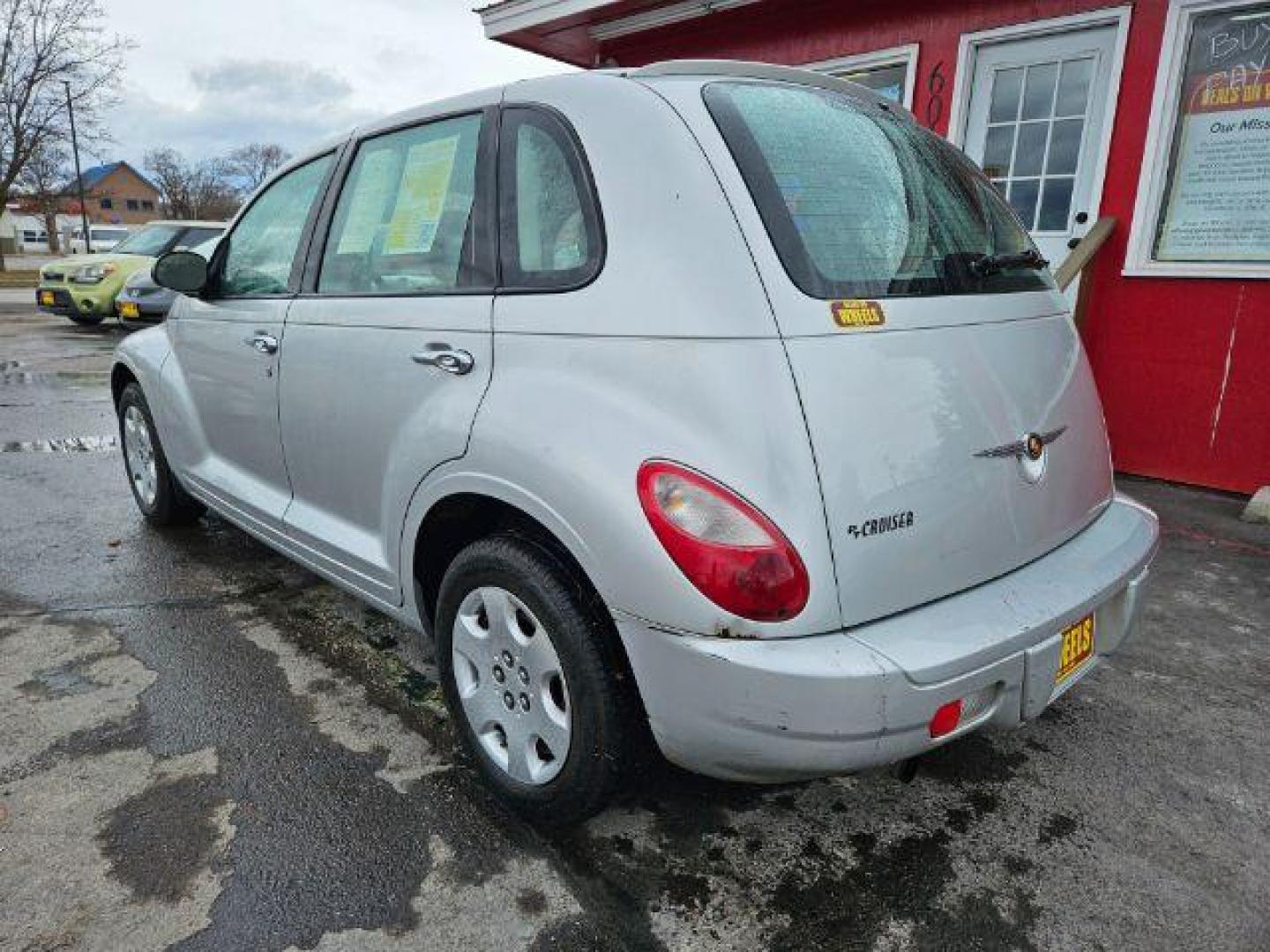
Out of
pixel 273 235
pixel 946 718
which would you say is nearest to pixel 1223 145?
pixel 946 718

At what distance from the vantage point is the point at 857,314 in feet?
5.99

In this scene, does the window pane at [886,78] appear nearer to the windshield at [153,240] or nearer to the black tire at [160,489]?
the black tire at [160,489]

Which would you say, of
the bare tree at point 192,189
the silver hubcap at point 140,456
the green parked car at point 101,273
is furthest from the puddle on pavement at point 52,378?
the bare tree at point 192,189

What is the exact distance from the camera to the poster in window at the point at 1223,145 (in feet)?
15.2

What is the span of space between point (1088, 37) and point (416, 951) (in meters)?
5.83

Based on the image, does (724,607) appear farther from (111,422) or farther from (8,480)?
(111,422)

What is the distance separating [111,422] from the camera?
6.77m

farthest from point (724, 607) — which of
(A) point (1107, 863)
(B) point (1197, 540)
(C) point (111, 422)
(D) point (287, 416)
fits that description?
(C) point (111, 422)

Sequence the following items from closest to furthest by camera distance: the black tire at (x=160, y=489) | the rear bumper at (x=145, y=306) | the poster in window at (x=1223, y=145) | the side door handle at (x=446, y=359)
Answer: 1. the side door handle at (x=446, y=359)
2. the black tire at (x=160, y=489)
3. the poster in window at (x=1223, y=145)
4. the rear bumper at (x=145, y=306)

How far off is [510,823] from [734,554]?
1025 mm

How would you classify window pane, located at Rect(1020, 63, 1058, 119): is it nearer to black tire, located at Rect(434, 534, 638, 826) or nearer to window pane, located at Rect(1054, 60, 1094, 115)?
window pane, located at Rect(1054, 60, 1094, 115)

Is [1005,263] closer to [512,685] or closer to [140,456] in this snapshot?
[512,685]

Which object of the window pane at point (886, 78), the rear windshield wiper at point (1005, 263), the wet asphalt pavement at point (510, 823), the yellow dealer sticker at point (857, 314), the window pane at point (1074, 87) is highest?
the window pane at point (886, 78)

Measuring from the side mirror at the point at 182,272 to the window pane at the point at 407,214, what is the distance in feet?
2.82
